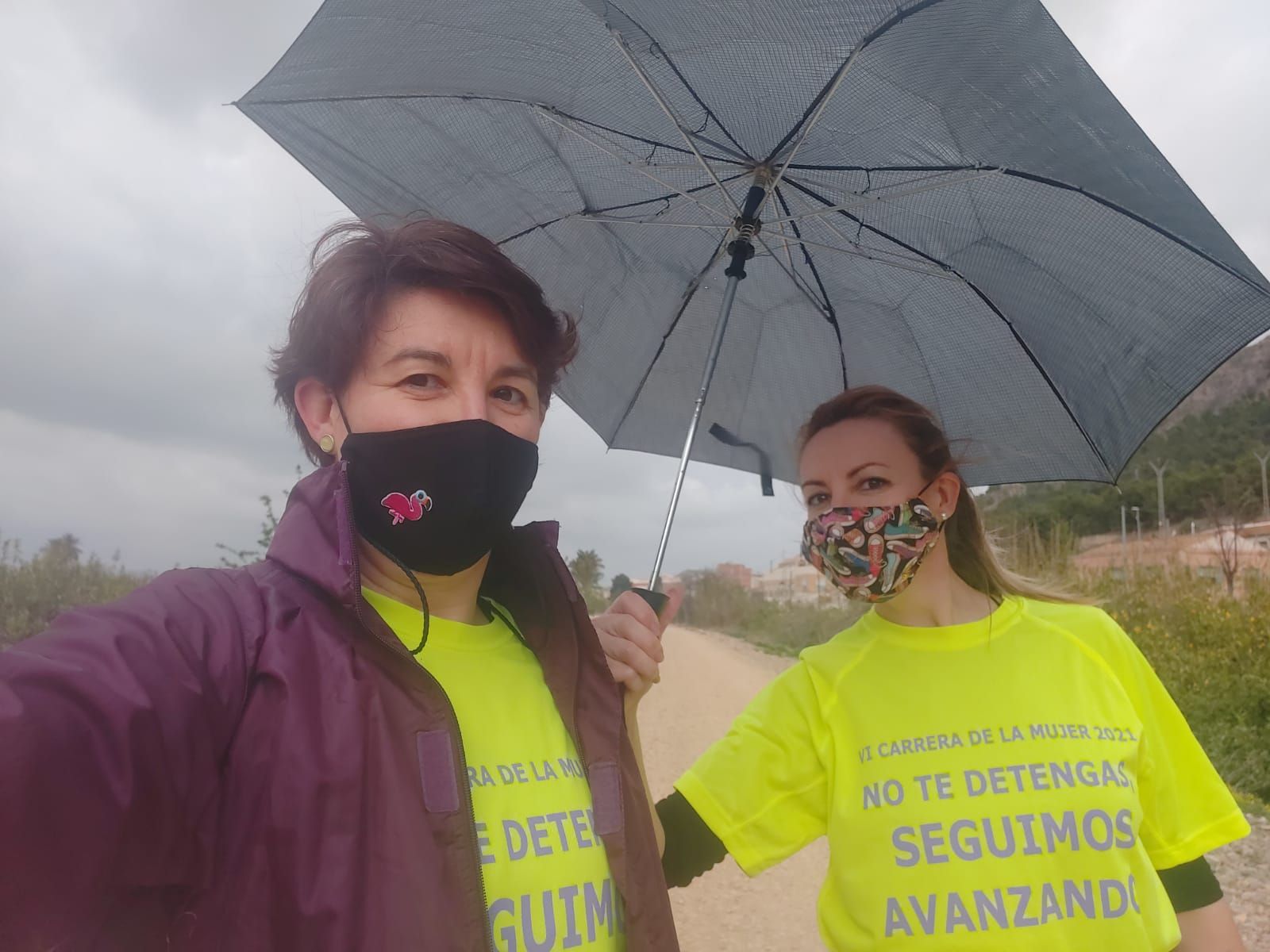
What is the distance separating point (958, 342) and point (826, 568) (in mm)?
1120

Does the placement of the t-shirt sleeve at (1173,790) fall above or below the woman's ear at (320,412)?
below

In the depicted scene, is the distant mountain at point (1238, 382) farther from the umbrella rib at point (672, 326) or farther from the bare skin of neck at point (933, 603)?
the bare skin of neck at point (933, 603)

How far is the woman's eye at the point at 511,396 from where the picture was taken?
1.48 meters

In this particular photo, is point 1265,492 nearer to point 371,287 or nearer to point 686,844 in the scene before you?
point 686,844

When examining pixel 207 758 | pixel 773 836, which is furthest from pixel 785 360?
pixel 207 758

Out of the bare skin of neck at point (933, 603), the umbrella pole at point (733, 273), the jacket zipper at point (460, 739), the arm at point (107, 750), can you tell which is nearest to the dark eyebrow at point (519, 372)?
the jacket zipper at point (460, 739)

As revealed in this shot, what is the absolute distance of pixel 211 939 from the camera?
0.93 m

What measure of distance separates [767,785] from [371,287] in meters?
1.42

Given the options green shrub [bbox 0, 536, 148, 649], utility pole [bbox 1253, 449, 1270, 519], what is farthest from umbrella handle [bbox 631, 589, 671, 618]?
utility pole [bbox 1253, 449, 1270, 519]

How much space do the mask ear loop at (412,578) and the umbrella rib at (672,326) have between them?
1.58 metres

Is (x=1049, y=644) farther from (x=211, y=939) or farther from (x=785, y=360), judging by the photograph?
(x=211, y=939)

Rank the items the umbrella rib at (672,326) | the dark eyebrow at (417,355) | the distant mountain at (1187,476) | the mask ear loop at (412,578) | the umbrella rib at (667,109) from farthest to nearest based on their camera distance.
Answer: the distant mountain at (1187,476), the umbrella rib at (672,326), the umbrella rib at (667,109), the dark eyebrow at (417,355), the mask ear loop at (412,578)

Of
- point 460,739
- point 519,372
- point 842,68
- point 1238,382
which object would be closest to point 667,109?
point 842,68

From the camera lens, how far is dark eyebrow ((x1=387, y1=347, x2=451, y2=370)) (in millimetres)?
1367
